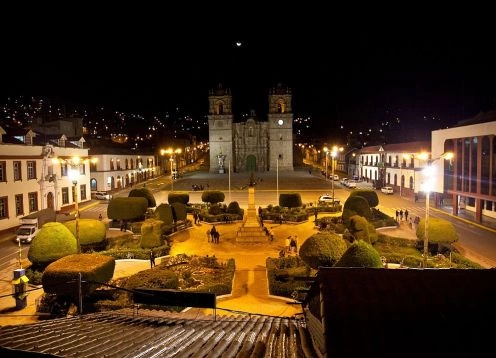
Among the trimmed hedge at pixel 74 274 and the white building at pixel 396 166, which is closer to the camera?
the trimmed hedge at pixel 74 274

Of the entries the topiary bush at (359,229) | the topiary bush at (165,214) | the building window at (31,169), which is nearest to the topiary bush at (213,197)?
the topiary bush at (165,214)

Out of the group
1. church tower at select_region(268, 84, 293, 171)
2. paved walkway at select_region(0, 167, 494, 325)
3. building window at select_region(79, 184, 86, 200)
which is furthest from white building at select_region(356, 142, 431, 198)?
building window at select_region(79, 184, 86, 200)

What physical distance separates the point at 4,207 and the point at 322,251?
24311 millimetres

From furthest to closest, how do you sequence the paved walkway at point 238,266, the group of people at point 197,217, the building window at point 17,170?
the group of people at point 197,217
the building window at point 17,170
the paved walkway at point 238,266

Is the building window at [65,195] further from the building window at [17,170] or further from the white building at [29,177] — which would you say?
the building window at [17,170]

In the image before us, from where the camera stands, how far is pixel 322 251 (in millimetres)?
17281

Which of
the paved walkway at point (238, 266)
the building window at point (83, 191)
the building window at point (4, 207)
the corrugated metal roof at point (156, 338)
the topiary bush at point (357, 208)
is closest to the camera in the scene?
the corrugated metal roof at point (156, 338)

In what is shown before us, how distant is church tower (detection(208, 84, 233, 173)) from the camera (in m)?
83.9

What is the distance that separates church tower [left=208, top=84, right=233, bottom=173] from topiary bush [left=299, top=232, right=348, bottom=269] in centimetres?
6650

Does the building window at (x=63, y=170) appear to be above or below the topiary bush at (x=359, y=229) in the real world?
above

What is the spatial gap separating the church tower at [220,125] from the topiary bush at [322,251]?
6650cm

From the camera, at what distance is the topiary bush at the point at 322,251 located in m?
17.3

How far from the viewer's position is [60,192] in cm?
3762

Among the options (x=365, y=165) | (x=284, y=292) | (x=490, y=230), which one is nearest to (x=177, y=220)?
(x=284, y=292)
